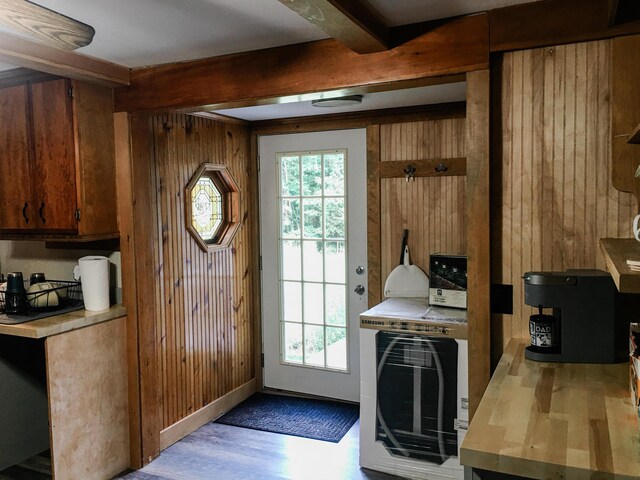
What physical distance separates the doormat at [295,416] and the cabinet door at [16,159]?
1907mm

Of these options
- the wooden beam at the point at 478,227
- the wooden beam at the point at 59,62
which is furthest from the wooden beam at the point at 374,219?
the wooden beam at the point at 59,62

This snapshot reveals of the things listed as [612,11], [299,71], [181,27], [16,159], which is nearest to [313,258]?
[299,71]

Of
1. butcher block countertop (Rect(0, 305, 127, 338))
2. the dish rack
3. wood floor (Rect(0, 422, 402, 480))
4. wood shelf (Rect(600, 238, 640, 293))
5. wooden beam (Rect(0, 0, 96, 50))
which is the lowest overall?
wood floor (Rect(0, 422, 402, 480))

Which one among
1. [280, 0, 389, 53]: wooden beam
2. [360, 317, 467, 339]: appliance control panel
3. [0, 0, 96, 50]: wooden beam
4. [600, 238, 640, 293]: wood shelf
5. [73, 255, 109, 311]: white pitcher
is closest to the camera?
[600, 238, 640, 293]: wood shelf

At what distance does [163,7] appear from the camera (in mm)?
2053

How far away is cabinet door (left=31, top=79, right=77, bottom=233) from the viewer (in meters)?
2.90

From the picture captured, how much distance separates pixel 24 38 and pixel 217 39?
0.87 m

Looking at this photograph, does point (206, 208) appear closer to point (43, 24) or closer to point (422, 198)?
point (422, 198)

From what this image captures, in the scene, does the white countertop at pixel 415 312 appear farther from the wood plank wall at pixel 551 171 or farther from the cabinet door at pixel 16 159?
the cabinet door at pixel 16 159

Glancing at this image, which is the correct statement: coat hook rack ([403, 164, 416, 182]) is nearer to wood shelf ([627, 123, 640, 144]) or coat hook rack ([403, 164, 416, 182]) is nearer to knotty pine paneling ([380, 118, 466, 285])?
knotty pine paneling ([380, 118, 466, 285])

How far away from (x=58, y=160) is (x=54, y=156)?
0.04 metres

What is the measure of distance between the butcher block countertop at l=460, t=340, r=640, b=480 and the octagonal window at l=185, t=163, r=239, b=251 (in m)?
2.38

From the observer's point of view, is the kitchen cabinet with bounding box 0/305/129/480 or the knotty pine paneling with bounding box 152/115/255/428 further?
the knotty pine paneling with bounding box 152/115/255/428

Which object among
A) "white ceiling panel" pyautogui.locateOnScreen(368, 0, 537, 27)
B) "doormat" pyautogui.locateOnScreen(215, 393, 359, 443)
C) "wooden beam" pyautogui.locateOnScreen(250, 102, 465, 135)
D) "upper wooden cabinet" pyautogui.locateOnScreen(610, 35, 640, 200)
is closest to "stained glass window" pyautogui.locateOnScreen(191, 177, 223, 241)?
"wooden beam" pyautogui.locateOnScreen(250, 102, 465, 135)
